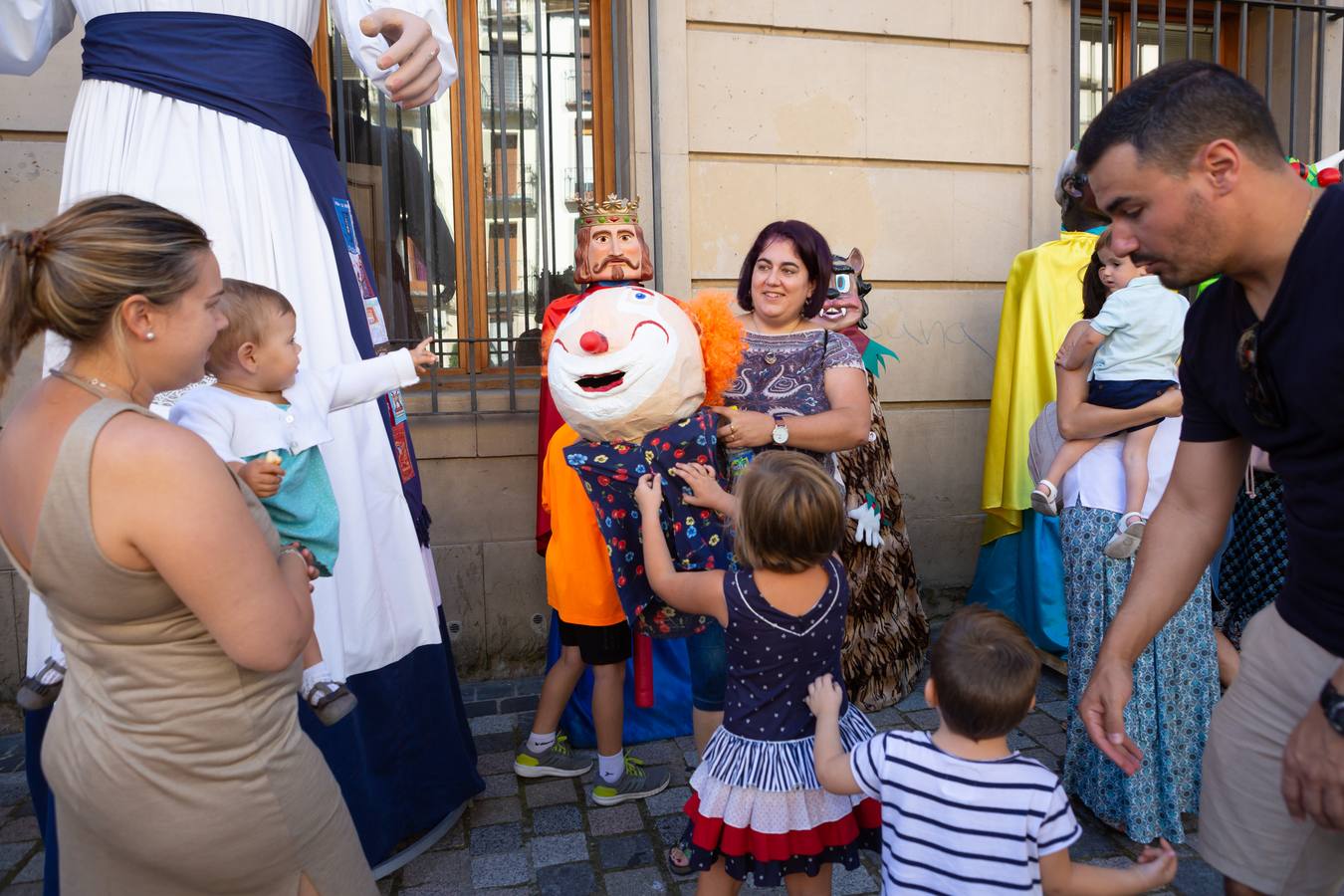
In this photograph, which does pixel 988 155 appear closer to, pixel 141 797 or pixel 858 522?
pixel 858 522

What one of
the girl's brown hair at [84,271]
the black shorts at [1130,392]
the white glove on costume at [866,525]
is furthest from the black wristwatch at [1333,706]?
the white glove on costume at [866,525]

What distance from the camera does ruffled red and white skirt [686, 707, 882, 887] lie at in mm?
2213

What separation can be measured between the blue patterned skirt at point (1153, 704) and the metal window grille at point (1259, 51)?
3.07 metres

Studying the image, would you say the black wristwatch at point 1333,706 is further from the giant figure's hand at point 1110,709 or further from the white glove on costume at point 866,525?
the white glove on costume at point 866,525

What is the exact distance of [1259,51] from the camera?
571 centimetres

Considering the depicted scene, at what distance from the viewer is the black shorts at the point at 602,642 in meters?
A: 3.39

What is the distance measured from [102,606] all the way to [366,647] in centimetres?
133

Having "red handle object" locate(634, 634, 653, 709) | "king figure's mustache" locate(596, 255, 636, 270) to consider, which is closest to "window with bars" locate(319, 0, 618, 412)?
"king figure's mustache" locate(596, 255, 636, 270)

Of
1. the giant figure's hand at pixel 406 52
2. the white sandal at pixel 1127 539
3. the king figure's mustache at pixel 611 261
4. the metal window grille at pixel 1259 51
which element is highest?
the metal window grille at pixel 1259 51

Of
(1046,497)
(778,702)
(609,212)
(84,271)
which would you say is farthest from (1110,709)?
(609,212)

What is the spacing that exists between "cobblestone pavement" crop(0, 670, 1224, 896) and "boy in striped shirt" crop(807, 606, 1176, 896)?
1.18 metres

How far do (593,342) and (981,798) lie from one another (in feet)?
4.75

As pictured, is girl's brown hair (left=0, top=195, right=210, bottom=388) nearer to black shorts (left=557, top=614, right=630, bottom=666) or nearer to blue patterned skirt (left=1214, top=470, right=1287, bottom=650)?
black shorts (left=557, top=614, right=630, bottom=666)

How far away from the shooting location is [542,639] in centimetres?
475
